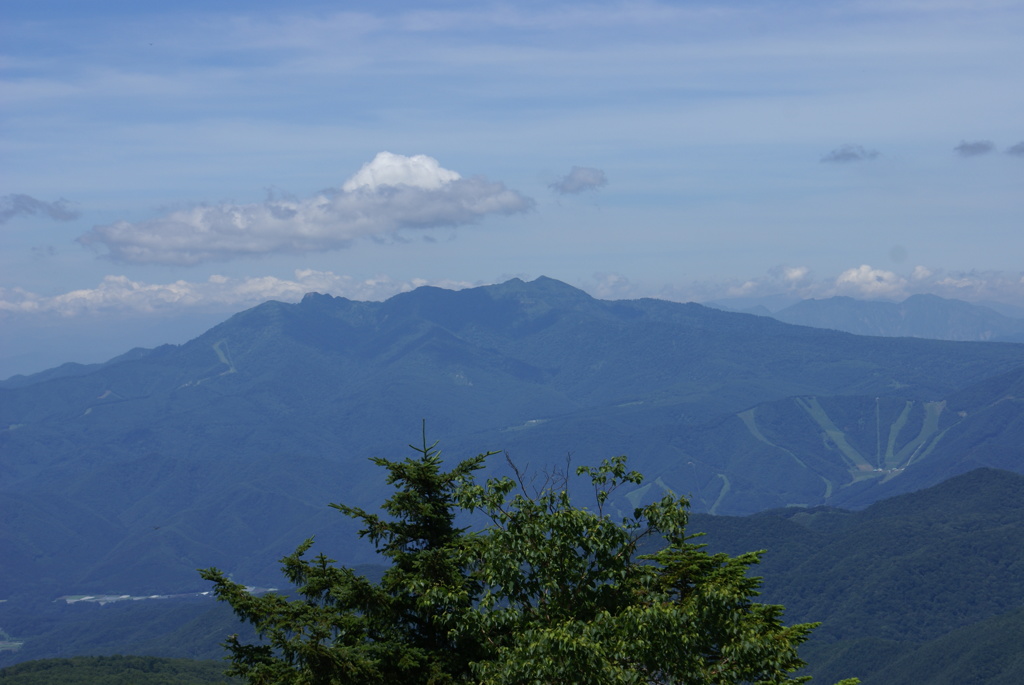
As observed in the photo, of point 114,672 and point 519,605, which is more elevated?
point 519,605

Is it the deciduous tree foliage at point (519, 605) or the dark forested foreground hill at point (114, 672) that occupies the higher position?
the deciduous tree foliage at point (519, 605)

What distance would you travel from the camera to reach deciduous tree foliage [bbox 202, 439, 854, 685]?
18188 mm

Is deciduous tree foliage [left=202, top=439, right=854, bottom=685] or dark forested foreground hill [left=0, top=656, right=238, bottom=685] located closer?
deciduous tree foliage [left=202, top=439, right=854, bottom=685]

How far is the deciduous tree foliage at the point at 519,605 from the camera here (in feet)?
59.7

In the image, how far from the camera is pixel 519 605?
2098cm

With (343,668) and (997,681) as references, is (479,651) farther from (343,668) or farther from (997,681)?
(997,681)

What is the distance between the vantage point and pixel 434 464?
2341 centimetres

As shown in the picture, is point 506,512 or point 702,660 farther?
point 506,512

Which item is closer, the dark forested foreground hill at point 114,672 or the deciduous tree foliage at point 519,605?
the deciduous tree foliage at point 519,605

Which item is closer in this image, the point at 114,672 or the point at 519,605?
the point at 519,605

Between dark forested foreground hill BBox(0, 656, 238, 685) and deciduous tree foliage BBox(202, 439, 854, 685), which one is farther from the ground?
deciduous tree foliage BBox(202, 439, 854, 685)

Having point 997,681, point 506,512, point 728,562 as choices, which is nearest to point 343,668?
point 506,512

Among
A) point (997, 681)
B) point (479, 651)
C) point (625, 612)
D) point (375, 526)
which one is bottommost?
point (997, 681)

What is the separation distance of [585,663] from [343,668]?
5277mm
